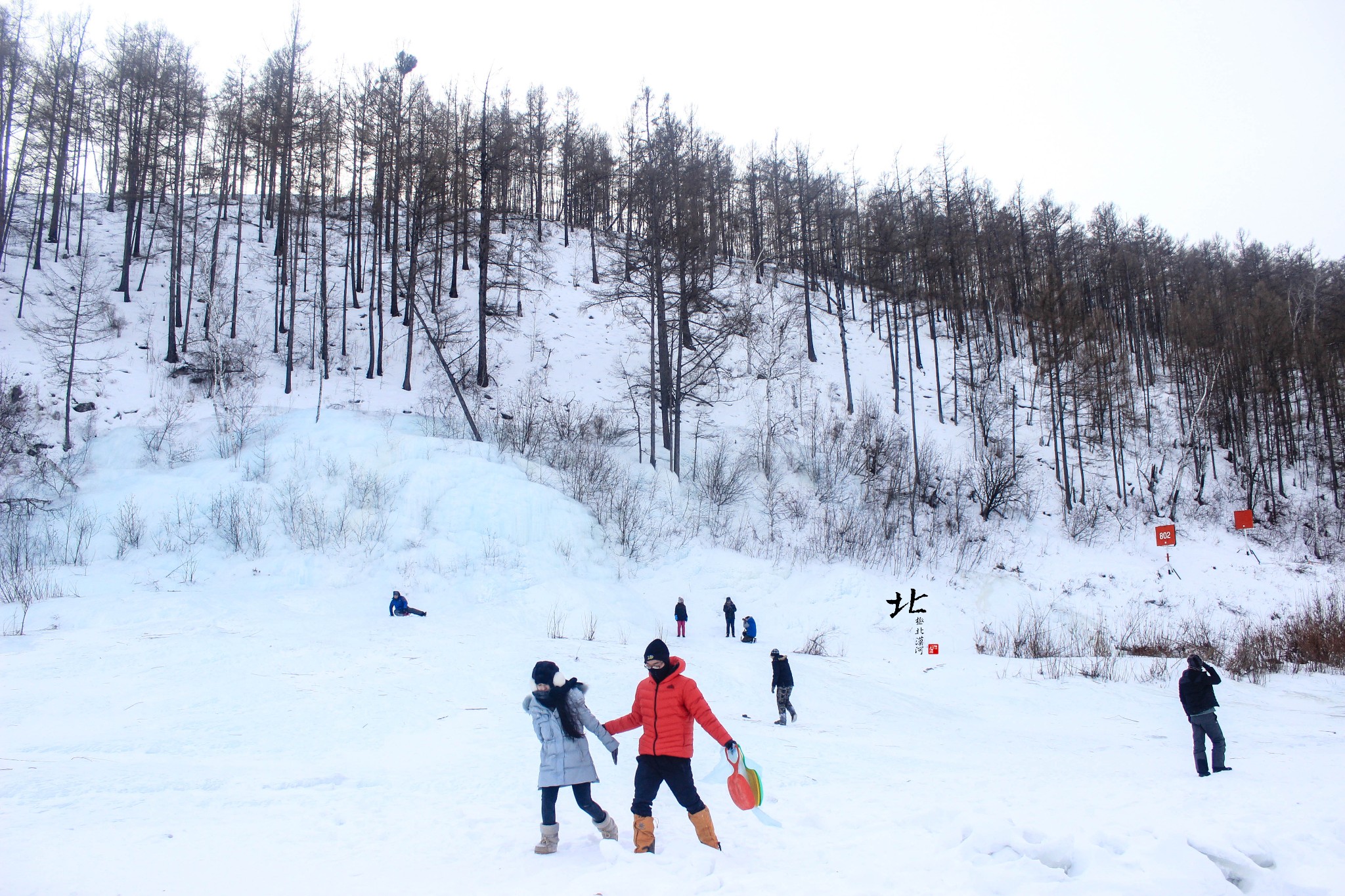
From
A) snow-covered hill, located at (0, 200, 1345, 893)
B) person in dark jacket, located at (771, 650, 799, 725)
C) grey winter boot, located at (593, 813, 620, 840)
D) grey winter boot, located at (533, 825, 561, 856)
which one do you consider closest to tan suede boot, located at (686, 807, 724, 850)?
snow-covered hill, located at (0, 200, 1345, 893)

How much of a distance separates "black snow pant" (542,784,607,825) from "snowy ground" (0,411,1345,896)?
0.98 ft

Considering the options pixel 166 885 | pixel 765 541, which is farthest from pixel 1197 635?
pixel 166 885

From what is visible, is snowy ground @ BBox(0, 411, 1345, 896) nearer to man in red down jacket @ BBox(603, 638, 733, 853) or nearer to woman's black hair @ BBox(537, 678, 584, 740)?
man in red down jacket @ BBox(603, 638, 733, 853)

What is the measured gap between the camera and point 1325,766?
8.44 m

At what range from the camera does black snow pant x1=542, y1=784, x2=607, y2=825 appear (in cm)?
502

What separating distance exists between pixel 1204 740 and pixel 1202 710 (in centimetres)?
38

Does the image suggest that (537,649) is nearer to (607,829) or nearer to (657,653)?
(607,829)

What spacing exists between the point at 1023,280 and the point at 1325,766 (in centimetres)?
4718

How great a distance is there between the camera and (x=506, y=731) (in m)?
9.27

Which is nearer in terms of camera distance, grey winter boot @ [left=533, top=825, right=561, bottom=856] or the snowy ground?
the snowy ground

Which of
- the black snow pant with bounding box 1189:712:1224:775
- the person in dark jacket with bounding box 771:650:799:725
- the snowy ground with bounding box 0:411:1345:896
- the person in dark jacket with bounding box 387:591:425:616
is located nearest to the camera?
the snowy ground with bounding box 0:411:1345:896

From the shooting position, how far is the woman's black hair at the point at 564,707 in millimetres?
5078

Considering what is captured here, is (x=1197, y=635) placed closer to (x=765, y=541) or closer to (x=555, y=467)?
(x=765, y=541)

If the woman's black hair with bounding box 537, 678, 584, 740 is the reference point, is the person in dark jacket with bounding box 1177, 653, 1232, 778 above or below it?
below
